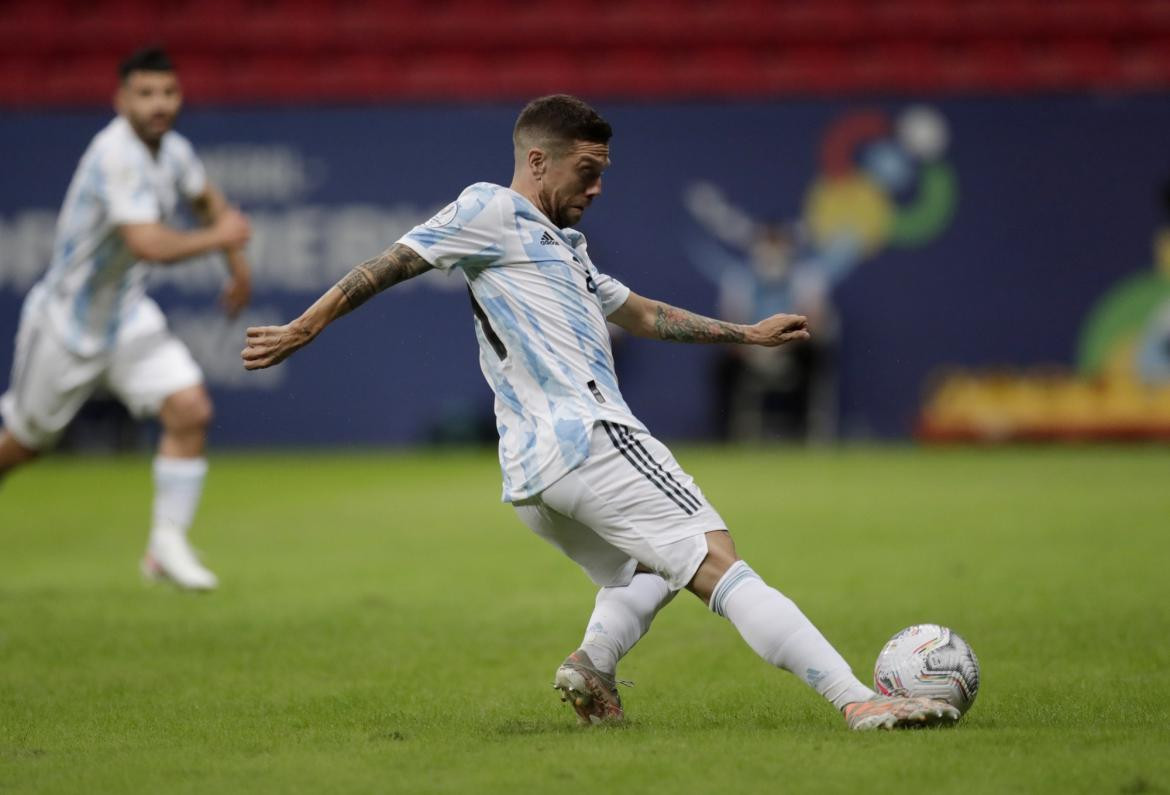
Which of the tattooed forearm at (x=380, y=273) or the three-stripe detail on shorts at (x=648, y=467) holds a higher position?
the tattooed forearm at (x=380, y=273)

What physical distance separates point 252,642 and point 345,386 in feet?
41.3

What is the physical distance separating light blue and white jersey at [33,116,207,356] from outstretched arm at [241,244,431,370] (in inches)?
147

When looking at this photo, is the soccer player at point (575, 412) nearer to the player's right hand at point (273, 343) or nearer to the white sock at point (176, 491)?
the player's right hand at point (273, 343)

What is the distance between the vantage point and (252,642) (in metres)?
6.97

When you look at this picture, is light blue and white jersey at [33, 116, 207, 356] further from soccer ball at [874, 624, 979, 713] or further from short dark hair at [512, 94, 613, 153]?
soccer ball at [874, 624, 979, 713]

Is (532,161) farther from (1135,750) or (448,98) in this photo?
(448,98)

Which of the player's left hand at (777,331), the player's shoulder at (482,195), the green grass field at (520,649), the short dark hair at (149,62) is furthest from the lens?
the short dark hair at (149,62)

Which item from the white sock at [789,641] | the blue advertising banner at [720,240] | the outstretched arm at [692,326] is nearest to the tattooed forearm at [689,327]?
the outstretched arm at [692,326]

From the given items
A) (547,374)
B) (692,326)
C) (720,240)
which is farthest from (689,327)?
(720,240)

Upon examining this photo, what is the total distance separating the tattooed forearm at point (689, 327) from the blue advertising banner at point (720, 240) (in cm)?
1324

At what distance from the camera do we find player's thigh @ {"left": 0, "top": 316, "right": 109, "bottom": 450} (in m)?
8.29

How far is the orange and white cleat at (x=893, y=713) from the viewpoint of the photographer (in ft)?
15.0

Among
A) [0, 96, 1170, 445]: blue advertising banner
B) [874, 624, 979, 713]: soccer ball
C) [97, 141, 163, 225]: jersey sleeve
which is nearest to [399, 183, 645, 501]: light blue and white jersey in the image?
[874, 624, 979, 713]: soccer ball

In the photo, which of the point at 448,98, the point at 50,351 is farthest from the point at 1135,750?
the point at 448,98
